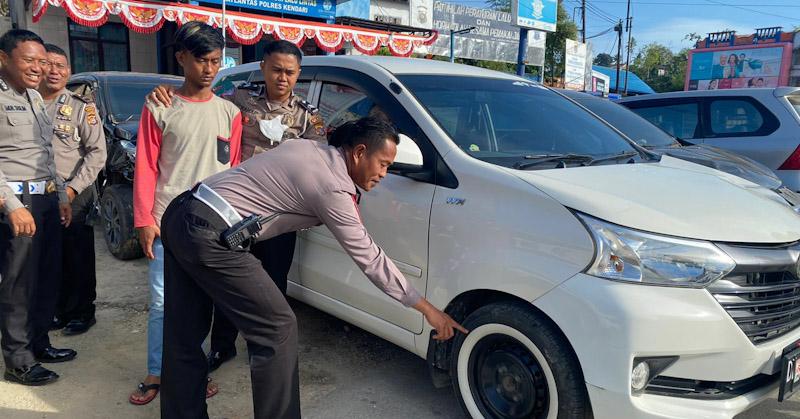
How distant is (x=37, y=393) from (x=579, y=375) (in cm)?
265

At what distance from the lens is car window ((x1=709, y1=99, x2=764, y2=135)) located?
6.36m

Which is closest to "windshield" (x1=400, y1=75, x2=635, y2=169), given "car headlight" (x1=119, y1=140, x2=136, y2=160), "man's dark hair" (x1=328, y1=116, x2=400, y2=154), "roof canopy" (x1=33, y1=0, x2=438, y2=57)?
"man's dark hair" (x1=328, y1=116, x2=400, y2=154)

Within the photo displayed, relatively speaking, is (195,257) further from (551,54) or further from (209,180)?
(551,54)

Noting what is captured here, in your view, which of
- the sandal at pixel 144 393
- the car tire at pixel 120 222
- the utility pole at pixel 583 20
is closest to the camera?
the sandal at pixel 144 393

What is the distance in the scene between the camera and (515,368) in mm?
2447

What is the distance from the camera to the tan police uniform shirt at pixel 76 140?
11.2 feet

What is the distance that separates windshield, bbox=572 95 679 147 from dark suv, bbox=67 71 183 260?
4.27 m

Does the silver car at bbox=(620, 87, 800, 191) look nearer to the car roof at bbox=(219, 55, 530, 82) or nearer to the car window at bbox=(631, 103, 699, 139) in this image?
the car window at bbox=(631, 103, 699, 139)

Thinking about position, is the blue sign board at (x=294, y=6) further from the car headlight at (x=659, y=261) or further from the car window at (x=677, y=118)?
the car headlight at (x=659, y=261)

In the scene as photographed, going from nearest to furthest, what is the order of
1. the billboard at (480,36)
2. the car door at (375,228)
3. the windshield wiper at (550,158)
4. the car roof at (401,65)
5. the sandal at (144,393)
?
the windshield wiper at (550,158), the car door at (375,228), the sandal at (144,393), the car roof at (401,65), the billboard at (480,36)

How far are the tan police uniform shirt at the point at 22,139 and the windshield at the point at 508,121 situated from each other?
1908 mm

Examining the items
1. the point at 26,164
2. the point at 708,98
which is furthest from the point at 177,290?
the point at 708,98

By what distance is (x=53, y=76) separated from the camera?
3434 mm

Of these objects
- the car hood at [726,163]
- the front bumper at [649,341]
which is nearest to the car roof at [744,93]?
the car hood at [726,163]
